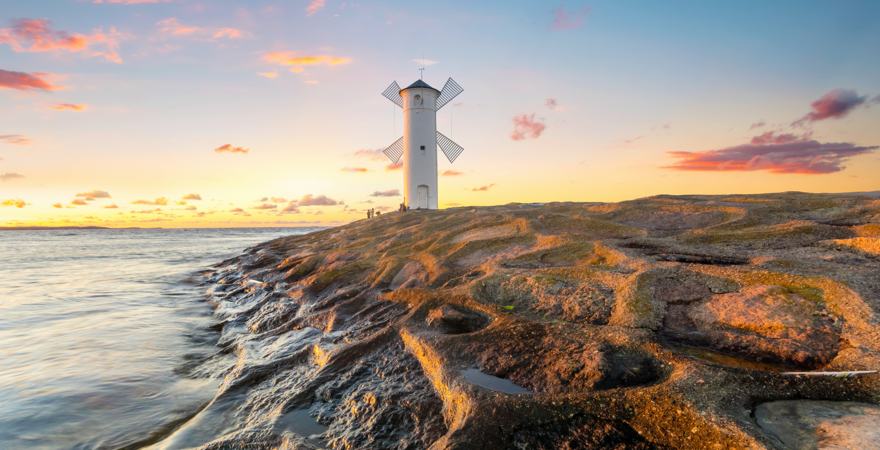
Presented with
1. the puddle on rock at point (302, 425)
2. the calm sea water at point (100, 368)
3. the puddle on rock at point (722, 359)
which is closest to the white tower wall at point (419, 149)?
the calm sea water at point (100, 368)

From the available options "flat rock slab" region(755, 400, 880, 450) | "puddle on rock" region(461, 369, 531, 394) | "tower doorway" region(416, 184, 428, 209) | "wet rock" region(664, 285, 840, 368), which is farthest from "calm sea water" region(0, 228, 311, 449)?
"tower doorway" region(416, 184, 428, 209)

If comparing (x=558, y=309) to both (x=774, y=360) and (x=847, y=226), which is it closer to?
(x=774, y=360)

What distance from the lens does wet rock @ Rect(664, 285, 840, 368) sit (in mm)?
3934

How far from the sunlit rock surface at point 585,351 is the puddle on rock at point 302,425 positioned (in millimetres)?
21

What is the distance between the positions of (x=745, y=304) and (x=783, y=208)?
245 inches

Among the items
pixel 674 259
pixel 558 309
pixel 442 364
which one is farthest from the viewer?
pixel 674 259

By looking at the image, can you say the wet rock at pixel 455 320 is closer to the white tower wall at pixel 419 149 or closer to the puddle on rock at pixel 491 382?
the puddle on rock at pixel 491 382

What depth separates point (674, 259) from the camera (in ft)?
22.3

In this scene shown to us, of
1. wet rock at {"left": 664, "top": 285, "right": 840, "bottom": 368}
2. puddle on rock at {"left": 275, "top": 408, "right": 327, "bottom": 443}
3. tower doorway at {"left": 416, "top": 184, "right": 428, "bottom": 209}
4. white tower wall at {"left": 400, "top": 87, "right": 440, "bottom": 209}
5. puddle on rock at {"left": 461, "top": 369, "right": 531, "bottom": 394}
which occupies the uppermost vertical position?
white tower wall at {"left": 400, "top": 87, "right": 440, "bottom": 209}

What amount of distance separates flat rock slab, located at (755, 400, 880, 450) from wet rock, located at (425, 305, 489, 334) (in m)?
3.06

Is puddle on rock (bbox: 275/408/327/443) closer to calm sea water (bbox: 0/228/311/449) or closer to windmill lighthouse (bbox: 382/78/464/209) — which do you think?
calm sea water (bbox: 0/228/311/449)

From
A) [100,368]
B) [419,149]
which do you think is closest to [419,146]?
[419,149]

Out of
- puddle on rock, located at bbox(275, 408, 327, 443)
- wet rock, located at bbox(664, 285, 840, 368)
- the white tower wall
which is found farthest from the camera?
the white tower wall

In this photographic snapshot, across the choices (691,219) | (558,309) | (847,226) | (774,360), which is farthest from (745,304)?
(691,219)
